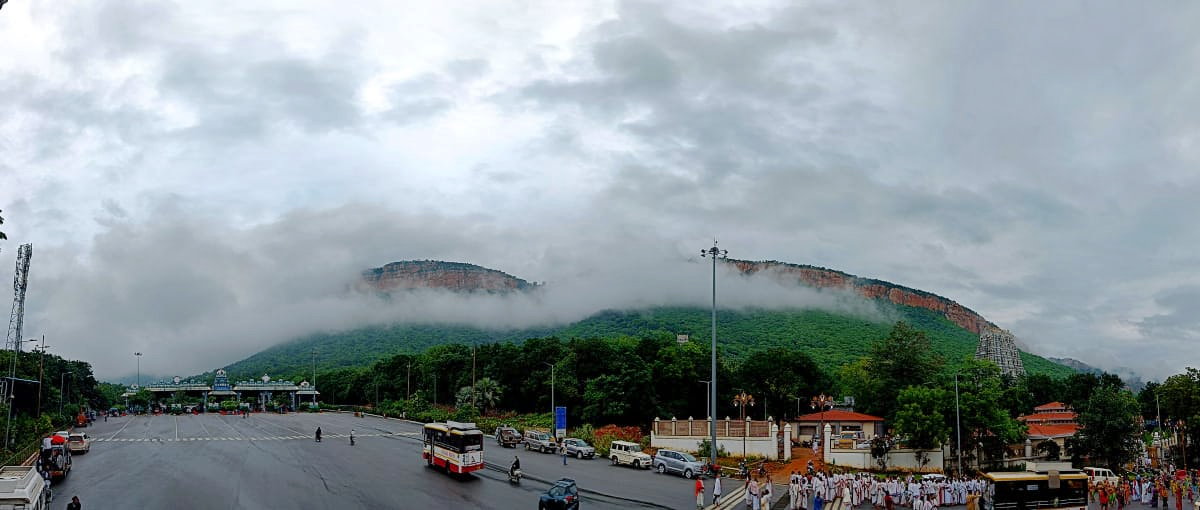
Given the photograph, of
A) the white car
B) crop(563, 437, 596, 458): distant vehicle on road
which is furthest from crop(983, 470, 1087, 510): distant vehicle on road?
the white car

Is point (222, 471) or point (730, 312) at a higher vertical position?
point (730, 312)

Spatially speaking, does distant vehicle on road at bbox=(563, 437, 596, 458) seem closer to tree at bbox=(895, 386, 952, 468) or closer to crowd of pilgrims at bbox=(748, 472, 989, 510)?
crowd of pilgrims at bbox=(748, 472, 989, 510)

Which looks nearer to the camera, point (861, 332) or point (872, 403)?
point (872, 403)

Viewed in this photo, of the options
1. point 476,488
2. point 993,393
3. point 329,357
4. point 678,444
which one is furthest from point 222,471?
point 329,357

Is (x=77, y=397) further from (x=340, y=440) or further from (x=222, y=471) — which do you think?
(x=222, y=471)

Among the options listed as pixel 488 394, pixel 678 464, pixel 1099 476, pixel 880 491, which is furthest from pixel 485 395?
pixel 1099 476

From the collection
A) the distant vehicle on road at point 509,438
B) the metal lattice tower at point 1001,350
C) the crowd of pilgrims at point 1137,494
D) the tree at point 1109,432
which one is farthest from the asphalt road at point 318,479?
the metal lattice tower at point 1001,350
